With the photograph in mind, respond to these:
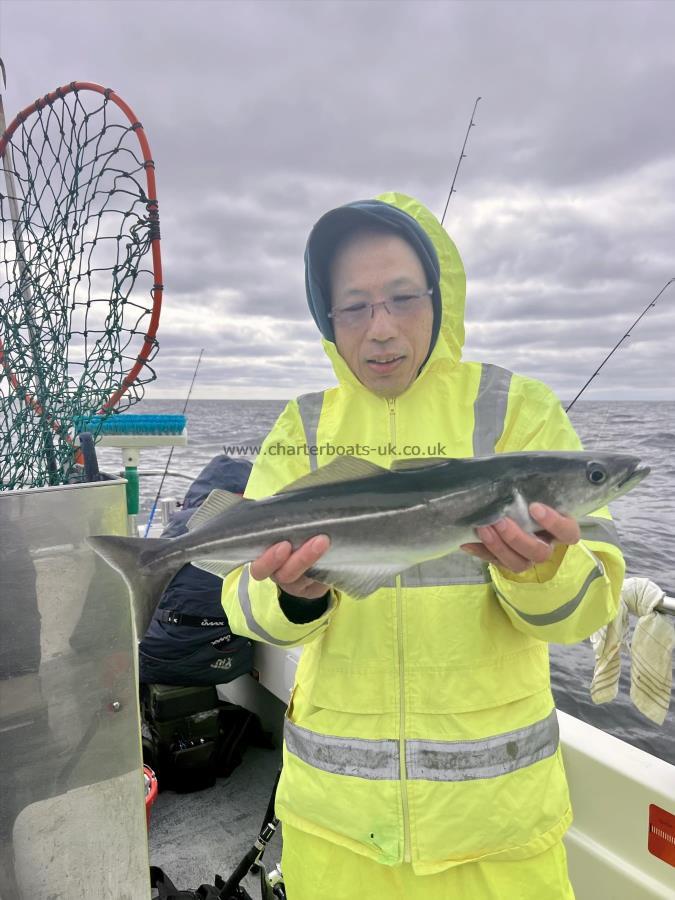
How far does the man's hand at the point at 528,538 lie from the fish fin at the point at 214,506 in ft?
3.25

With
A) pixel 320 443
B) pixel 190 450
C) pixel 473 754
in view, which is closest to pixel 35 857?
pixel 473 754

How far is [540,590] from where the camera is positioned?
2.00 metres

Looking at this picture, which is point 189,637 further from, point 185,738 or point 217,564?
point 217,564

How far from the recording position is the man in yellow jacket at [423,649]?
2.04m

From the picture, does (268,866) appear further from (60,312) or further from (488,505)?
(60,312)

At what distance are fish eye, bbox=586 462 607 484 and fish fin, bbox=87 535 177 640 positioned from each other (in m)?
1.59

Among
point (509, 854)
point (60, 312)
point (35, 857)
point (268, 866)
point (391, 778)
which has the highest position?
point (60, 312)

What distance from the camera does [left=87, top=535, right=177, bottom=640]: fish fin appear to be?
2.28m

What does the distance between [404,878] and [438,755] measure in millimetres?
476

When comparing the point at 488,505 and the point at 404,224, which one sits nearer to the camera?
the point at 488,505

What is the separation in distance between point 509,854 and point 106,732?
68.3 inches

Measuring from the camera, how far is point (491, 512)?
6.90ft

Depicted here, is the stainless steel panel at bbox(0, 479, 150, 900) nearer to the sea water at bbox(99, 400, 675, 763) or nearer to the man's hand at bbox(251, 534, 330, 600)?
the man's hand at bbox(251, 534, 330, 600)

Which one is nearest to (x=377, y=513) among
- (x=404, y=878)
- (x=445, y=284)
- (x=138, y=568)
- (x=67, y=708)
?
(x=138, y=568)
